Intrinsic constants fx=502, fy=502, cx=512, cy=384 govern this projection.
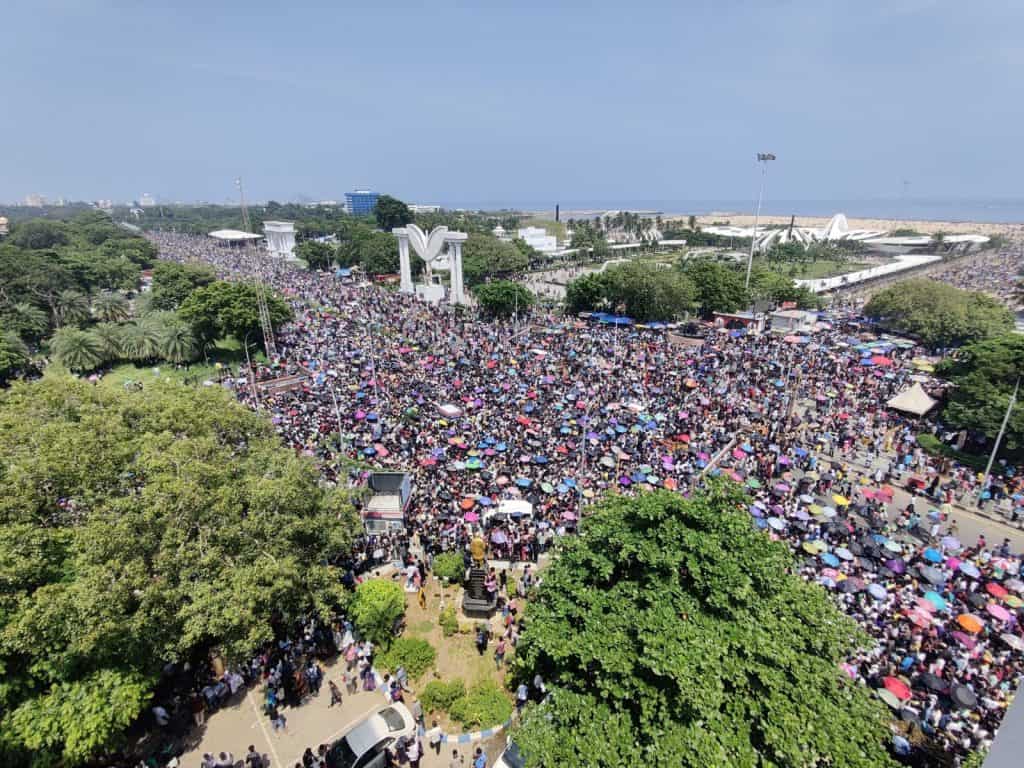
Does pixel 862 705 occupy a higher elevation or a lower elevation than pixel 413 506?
higher

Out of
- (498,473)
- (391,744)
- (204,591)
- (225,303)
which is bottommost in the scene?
(391,744)

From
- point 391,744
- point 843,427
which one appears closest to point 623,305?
point 843,427

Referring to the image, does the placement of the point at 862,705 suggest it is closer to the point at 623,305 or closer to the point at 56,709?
the point at 56,709

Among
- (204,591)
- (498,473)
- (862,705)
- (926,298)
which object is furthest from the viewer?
(926,298)

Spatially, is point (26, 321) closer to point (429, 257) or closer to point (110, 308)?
point (110, 308)

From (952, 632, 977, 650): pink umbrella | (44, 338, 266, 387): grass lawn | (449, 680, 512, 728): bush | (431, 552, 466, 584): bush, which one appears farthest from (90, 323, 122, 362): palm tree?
(952, 632, 977, 650): pink umbrella

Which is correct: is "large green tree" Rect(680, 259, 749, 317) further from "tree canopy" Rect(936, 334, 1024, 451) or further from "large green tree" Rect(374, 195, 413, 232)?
"large green tree" Rect(374, 195, 413, 232)

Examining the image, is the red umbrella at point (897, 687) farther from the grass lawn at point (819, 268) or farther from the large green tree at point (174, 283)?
the grass lawn at point (819, 268)
